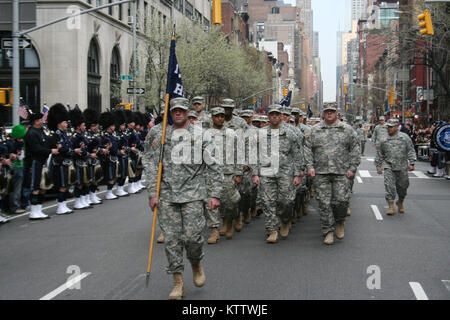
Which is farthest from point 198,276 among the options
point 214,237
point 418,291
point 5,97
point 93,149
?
point 5,97

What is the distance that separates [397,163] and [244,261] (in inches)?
235

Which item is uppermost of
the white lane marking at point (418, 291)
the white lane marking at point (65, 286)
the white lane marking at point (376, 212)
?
the white lane marking at point (376, 212)

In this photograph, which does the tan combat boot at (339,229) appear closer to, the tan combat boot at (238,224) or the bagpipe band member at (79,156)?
the tan combat boot at (238,224)

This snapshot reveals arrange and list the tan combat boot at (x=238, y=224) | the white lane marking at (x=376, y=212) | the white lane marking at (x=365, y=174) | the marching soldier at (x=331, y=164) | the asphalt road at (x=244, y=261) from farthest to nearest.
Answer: the white lane marking at (x=365, y=174), the white lane marking at (x=376, y=212), the tan combat boot at (x=238, y=224), the marching soldier at (x=331, y=164), the asphalt road at (x=244, y=261)

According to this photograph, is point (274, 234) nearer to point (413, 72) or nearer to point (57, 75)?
point (57, 75)

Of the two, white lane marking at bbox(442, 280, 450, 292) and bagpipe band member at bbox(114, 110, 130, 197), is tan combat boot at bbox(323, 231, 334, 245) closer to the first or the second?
white lane marking at bbox(442, 280, 450, 292)

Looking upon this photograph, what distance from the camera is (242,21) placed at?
359ft

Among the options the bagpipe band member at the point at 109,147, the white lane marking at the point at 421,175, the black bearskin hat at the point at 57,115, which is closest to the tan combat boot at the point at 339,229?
the black bearskin hat at the point at 57,115

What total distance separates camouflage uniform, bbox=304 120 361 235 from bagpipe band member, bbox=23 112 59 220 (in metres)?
5.58

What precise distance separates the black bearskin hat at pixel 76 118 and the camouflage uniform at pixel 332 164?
601 centimetres

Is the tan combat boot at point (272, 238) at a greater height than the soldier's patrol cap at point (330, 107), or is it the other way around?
the soldier's patrol cap at point (330, 107)

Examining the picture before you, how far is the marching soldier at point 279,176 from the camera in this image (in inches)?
376

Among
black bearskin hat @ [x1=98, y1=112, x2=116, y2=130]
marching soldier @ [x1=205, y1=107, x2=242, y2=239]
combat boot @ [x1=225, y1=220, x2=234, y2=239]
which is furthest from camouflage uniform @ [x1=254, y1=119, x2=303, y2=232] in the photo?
black bearskin hat @ [x1=98, y1=112, x2=116, y2=130]

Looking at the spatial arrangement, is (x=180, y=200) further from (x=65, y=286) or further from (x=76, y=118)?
(x=76, y=118)
